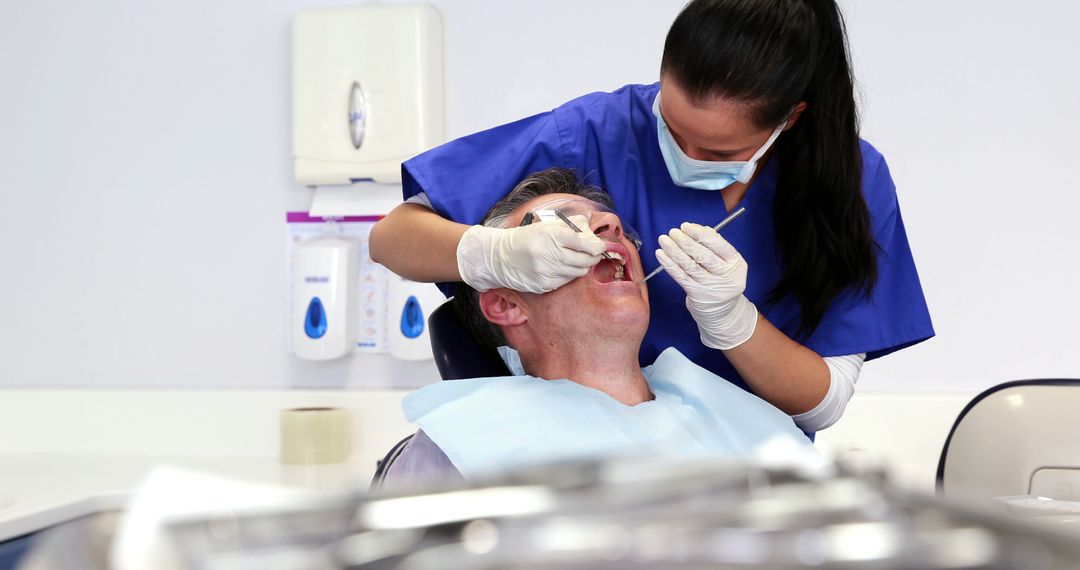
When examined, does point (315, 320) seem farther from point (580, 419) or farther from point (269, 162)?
point (580, 419)

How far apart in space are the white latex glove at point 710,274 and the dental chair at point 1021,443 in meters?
0.49

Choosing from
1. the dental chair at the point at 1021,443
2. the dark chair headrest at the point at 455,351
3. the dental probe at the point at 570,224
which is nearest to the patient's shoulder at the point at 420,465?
the dark chair headrest at the point at 455,351

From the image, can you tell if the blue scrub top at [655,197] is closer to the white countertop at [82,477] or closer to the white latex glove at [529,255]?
the white latex glove at [529,255]

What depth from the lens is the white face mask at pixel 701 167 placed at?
141 centimetres

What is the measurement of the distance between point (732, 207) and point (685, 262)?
0.22m

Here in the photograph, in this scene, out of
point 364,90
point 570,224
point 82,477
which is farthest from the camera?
point 364,90

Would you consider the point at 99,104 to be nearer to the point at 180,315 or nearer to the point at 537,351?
the point at 180,315

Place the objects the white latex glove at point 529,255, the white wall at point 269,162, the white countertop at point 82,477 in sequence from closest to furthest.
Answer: the white latex glove at point 529,255 → the white countertop at point 82,477 → the white wall at point 269,162

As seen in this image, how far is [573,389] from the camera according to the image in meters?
Result: 1.42

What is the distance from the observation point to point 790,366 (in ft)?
4.73

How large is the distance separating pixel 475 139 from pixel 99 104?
158 centimetres

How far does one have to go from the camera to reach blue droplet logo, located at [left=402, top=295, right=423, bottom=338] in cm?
240

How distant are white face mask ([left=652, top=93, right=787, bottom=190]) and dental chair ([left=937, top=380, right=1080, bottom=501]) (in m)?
0.57

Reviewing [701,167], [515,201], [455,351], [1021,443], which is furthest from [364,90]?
[1021,443]
